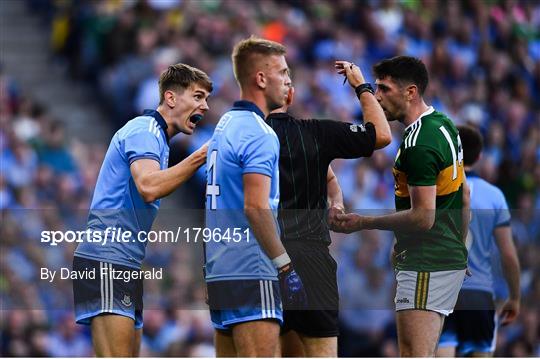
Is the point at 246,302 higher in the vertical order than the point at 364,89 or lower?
lower

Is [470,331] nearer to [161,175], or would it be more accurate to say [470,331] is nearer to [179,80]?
[179,80]

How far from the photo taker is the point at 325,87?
55.8ft

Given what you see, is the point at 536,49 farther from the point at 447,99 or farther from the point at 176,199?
the point at 176,199

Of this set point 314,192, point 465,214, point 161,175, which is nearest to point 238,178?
point 161,175

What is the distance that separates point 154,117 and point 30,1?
10.7 metres

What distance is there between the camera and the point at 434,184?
886cm

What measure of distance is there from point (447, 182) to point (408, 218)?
0.30m

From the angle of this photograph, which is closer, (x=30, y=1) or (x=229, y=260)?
(x=229, y=260)

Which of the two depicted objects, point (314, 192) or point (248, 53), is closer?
point (248, 53)

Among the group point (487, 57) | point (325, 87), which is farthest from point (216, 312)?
point (487, 57)

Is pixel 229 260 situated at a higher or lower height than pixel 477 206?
lower

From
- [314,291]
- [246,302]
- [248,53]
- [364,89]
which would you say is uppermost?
[248,53]

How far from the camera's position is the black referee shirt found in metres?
8.90

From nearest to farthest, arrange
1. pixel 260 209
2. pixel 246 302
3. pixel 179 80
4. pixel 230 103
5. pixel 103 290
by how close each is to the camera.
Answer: pixel 260 209 → pixel 246 302 → pixel 103 290 → pixel 179 80 → pixel 230 103
